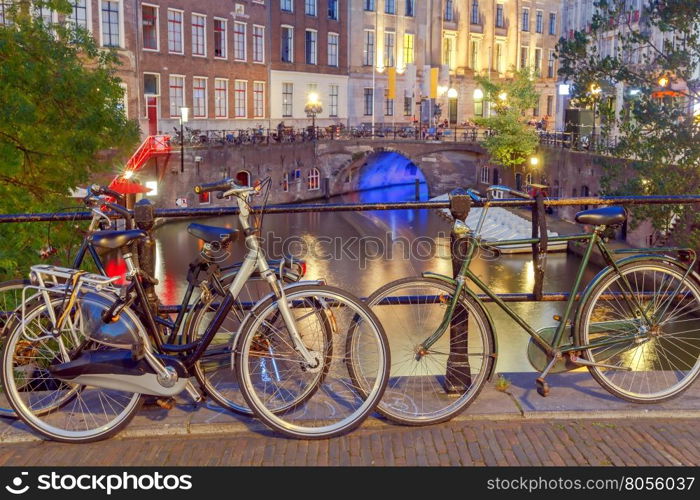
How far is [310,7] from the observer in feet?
176

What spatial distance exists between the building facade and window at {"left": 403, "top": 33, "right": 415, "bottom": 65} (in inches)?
241

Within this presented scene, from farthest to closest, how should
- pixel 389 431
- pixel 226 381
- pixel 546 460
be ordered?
pixel 226 381 → pixel 389 431 → pixel 546 460

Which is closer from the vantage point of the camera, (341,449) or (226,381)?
(341,449)

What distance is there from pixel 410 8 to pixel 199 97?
23.8 metres

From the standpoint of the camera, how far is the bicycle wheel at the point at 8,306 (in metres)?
4.24

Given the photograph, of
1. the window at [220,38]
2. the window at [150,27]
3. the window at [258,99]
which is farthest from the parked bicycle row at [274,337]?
the window at [258,99]

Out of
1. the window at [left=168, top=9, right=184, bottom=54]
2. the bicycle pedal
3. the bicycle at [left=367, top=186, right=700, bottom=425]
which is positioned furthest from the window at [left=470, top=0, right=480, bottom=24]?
the bicycle pedal

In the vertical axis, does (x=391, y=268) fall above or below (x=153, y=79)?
below

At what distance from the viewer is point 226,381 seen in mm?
4750

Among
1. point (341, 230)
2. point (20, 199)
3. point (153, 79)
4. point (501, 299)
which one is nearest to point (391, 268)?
point (341, 230)

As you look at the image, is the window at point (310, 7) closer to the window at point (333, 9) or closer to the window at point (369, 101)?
the window at point (333, 9)

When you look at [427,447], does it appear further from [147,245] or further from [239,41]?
[239,41]

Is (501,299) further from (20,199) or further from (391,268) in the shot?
(391,268)

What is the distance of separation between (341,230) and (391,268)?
25.0ft
